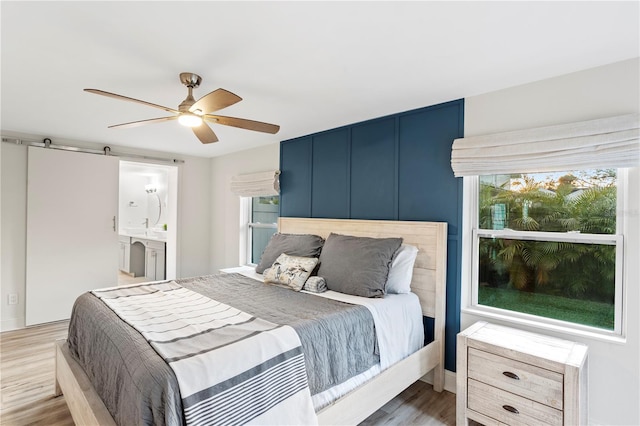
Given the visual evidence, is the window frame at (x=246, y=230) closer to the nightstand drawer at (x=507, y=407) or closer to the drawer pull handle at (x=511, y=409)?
the nightstand drawer at (x=507, y=407)

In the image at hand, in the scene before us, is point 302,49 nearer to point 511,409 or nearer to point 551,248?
point 551,248

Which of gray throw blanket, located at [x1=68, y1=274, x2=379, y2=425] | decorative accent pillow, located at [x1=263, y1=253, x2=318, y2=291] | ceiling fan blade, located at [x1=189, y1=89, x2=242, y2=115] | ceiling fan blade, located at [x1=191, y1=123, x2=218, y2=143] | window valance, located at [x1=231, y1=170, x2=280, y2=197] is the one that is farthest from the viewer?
window valance, located at [x1=231, y1=170, x2=280, y2=197]

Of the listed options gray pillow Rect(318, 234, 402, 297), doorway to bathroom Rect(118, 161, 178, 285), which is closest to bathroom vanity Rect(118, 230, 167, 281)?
doorway to bathroom Rect(118, 161, 178, 285)

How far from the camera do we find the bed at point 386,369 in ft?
5.73

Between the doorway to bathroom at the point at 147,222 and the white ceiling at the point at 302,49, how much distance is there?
99.4 inches

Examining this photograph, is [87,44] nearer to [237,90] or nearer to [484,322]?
[237,90]

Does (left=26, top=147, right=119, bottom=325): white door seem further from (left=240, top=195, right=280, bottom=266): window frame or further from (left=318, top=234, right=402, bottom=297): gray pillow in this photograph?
(left=318, top=234, right=402, bottom=297): gray pillow

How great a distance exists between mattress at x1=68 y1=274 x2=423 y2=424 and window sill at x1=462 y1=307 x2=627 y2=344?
45 centimetres

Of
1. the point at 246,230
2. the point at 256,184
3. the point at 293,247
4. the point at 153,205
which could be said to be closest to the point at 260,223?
the point at 246,230

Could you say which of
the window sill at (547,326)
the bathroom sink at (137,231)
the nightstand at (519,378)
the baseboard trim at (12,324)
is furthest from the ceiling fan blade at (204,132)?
the bathroom sink at (137,231)

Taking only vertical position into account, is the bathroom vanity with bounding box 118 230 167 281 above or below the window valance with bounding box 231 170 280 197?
below

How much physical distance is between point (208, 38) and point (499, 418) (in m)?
2.73

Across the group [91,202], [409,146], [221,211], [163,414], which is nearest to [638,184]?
[409,146]

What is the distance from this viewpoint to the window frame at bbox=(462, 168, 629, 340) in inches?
78.7
